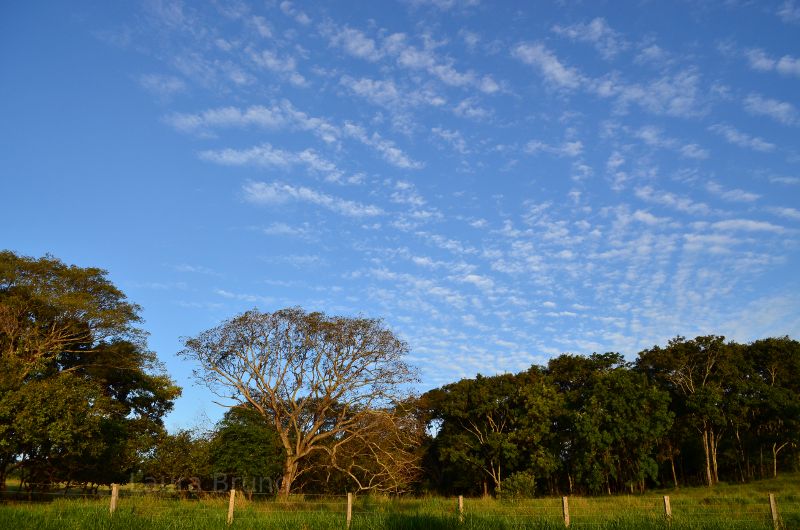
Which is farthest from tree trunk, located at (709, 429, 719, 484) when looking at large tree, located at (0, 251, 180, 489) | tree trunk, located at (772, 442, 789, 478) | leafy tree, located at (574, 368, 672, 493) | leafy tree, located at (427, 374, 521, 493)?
large tree, located at (0, 251, 180, 489)

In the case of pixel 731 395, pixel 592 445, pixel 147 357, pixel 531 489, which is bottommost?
pixel 531 489

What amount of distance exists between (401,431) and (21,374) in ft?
61.6

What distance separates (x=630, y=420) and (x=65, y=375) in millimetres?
33060

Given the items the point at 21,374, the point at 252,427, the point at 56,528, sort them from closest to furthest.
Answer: the point at 56,528 < the point at 21,374 < the point at 252,427

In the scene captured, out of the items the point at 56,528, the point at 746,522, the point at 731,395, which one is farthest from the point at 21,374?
the point at 731,395

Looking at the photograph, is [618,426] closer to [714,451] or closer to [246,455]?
Result: [714,451]

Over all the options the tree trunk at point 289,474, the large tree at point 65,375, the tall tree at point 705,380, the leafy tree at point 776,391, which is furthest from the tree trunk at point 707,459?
the large tree at point 65,375

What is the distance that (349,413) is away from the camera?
115 feet

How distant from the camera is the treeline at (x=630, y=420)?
38906mm

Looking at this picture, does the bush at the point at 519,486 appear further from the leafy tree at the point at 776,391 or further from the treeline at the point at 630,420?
the leafy tree at the point at 776,391

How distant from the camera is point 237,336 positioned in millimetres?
32281

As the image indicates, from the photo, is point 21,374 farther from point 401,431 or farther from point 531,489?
point 531,489

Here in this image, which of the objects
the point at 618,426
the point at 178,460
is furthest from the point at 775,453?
the point at 178,460

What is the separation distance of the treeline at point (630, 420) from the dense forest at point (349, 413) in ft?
0.43
